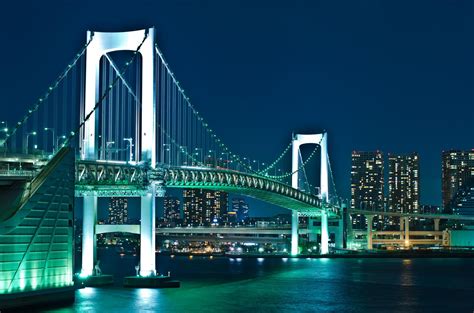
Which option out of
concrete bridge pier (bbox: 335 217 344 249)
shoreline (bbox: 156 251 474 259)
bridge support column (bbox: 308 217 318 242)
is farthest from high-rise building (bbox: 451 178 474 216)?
concrete bridge pier (bbox: 335 217 344 249)

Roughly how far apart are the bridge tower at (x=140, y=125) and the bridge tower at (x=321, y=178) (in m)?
40.4

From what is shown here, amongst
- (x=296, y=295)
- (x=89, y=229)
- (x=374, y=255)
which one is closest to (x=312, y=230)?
(x=374, y=255)

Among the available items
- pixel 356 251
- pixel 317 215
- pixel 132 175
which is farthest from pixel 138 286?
pixel 356 251

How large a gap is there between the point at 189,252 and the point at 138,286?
7333 cm

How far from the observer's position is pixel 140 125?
133 feet

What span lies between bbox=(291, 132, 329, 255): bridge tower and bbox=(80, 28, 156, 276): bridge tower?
1590 inches

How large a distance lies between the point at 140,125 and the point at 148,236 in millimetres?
4829

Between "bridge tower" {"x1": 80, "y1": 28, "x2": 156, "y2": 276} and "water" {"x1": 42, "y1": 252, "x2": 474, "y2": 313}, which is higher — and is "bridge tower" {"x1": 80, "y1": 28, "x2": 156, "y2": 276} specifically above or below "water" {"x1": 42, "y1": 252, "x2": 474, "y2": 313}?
above

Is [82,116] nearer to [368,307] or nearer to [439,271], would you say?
[368,307]

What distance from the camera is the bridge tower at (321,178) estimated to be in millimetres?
81562

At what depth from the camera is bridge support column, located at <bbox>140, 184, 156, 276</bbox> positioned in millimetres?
39406

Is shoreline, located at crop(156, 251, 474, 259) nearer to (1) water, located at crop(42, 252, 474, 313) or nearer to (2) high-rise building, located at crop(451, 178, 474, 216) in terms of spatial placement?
(2) high-rise building, located at crop(451, 178, 474, 216)

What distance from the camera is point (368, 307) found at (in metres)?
36.2

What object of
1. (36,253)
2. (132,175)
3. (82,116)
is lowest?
(36,253)
